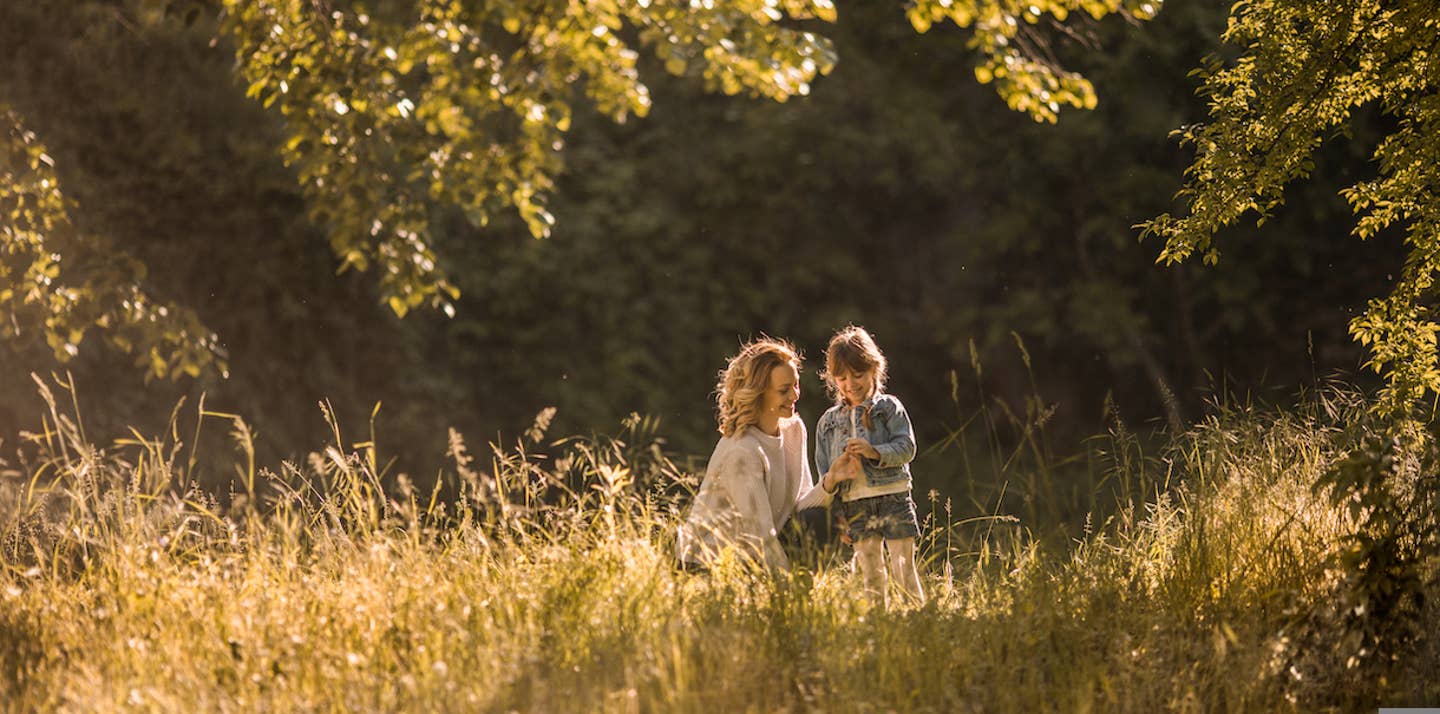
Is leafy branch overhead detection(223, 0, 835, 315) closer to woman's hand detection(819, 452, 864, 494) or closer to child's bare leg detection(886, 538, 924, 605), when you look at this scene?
woman's hand detection(819, 452, 864, 494)

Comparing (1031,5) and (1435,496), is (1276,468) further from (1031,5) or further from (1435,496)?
(1031,5)

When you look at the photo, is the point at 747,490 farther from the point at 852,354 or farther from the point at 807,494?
the point at 852,354

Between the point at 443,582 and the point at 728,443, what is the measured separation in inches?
51.3

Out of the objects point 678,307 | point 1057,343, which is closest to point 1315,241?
point 1057,343

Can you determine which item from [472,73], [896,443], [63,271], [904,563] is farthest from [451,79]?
[63,271]

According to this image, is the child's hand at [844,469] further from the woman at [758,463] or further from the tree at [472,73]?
the tree at [472,73]

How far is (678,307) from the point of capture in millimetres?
12797

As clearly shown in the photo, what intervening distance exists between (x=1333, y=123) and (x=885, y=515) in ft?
7.37

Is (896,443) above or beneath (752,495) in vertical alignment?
above

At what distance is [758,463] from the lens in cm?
538

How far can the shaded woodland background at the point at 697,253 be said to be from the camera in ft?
40.3

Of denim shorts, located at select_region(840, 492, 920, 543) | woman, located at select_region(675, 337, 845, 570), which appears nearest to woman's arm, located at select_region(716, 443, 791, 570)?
woman, located at select_region(675, 337, 845, 570)

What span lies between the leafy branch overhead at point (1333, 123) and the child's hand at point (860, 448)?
139 centimetres

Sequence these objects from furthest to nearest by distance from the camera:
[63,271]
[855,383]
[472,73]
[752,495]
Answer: [63,271] → [855,383] → [752,495] → [472,73]
